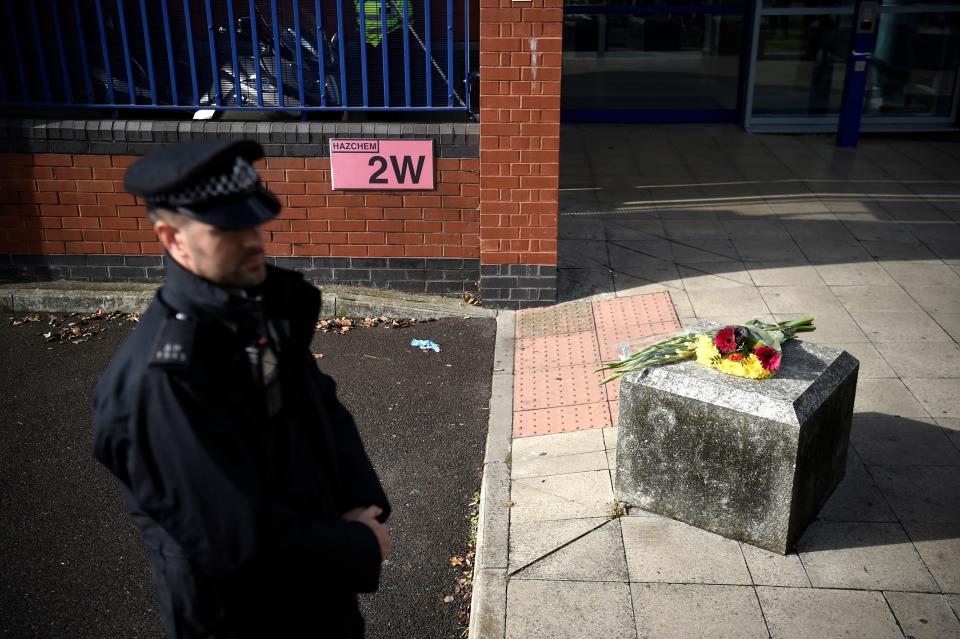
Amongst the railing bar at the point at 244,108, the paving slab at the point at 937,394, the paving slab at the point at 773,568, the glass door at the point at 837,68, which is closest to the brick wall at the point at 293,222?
the railing bar at the point at 244,108

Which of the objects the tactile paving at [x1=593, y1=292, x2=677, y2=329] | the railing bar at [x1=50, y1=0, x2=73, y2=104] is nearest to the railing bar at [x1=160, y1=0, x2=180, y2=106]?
the railing bar at [x1=50, y1=0, x2=73, y2=104]

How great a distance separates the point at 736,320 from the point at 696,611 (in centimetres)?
321

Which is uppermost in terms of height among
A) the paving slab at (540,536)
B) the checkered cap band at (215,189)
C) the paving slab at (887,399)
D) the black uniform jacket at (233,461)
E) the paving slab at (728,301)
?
the checkered cap band at (215,189)

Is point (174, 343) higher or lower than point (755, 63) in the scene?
higher

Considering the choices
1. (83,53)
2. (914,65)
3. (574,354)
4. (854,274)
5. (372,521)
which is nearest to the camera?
(372,521)

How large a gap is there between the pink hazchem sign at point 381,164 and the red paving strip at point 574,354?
139cm

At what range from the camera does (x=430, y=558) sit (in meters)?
4.30

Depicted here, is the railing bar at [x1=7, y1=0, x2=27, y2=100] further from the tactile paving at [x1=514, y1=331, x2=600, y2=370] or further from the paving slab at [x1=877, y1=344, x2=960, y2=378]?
the paving slab at [x1=877, y1=344, x2=960, y2=378]

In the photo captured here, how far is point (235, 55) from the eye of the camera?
6.95 metres

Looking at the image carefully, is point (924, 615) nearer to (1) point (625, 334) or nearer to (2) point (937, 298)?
(1) point (625, 334)

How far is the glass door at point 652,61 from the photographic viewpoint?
13.3m

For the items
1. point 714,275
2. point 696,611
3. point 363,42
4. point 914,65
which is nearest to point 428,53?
point 363,42

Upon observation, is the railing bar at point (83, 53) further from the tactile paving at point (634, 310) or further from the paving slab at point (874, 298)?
the paving slab at point (874, 298)

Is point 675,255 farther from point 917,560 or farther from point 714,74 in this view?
point 714,74
